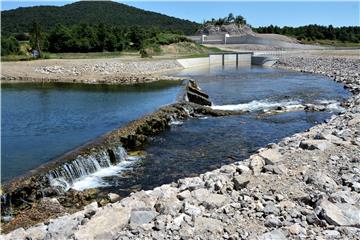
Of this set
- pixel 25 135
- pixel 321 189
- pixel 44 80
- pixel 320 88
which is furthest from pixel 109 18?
pixel 321 189

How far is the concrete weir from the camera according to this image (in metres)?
61.3

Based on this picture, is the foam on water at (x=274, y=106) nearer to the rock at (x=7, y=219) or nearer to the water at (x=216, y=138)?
the water at (x=216, y=138)

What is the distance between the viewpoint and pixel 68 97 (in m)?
27.3

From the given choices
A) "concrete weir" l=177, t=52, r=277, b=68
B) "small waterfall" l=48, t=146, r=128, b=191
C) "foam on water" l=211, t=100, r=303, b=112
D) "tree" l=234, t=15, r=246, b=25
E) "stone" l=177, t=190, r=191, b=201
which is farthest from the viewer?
"tree" l=234, t=15, r=246, b=25

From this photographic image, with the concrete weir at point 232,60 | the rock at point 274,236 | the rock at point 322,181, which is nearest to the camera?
the rock at point 274,236

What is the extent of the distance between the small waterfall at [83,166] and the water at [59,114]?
1.36 m

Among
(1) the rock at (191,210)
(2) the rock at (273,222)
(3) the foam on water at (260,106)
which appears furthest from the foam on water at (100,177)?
(3) the foam on water at (260,106)

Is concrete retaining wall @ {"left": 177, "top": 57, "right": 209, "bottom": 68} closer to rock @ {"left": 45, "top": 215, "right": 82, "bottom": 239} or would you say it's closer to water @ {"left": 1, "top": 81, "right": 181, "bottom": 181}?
water @ {"left": 1, "top": 81, "right": 181, "bottom": 181}

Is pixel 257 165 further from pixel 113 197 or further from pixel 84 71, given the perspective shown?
pixel 84 71

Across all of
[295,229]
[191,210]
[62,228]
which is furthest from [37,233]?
[295,229]

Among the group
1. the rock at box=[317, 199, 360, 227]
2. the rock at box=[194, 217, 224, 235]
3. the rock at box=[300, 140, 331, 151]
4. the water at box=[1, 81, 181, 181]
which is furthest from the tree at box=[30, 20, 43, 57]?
the rock at box=[317, 199, 360, 227]

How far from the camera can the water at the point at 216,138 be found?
12.5 meters

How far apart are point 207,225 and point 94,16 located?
172998mm

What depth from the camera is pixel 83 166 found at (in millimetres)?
12875
